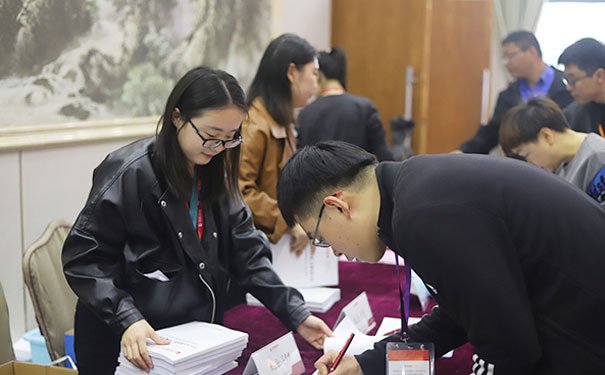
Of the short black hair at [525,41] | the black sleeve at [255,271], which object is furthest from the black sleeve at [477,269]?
the short black hair at [525,41]

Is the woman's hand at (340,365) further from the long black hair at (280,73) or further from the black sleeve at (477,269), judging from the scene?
the long black hair at (280,73)

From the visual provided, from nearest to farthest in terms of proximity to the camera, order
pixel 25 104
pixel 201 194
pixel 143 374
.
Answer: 1. pixel 143 374
2. pixel 201 194
3. pixel 25 104

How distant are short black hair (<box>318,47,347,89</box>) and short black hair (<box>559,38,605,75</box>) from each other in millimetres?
1153

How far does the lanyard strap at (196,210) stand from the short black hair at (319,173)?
47 centimetres

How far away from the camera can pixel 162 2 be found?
12.0 feet

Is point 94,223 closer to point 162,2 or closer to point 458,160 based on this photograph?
point 458,160

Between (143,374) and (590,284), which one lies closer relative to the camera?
(590,284)

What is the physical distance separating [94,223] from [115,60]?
1862 millimetres

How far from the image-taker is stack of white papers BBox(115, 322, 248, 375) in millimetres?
1537

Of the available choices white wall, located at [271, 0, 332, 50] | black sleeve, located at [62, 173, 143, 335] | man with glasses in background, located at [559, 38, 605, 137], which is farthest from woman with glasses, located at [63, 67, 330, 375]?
white wall, located at [271, 0, 332, 50]

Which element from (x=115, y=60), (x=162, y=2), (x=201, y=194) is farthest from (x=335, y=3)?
(x=201, y=194)

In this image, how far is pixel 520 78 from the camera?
4.22 metres

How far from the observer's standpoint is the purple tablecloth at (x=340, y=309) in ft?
5.81

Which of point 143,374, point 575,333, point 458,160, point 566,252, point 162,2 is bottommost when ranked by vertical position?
point 143,374
